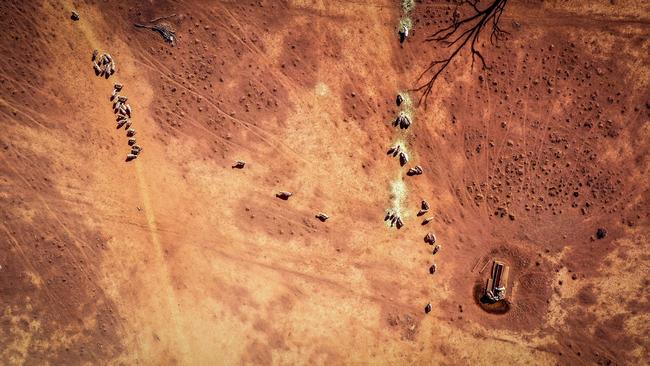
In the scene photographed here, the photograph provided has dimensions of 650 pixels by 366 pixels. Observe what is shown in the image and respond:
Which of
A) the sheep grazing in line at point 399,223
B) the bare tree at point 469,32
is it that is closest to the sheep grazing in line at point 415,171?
the sheep grazing in line at point 399,223

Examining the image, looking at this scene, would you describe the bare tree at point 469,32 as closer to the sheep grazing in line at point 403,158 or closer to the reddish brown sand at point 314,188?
the reddish brown sand at point 314,188

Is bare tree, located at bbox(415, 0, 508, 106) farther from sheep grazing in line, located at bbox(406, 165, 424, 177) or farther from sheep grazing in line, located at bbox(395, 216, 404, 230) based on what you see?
sheep grazing in line, located at bbox(395, 216, 404, 230)

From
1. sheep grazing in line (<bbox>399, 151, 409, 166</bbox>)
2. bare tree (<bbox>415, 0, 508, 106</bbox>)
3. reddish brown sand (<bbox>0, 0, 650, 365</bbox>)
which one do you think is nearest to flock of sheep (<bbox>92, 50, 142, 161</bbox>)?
reddish brown sand (<bbox>0, 0, 650, 365</bbox>)

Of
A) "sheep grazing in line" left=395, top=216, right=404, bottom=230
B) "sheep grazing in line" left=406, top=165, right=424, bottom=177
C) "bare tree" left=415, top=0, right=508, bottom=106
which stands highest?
"bare tree" left=415, top=0, right=508, bottom=106

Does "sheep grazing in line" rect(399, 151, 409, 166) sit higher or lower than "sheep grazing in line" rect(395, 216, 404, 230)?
higher

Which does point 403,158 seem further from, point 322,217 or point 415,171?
point 322,217

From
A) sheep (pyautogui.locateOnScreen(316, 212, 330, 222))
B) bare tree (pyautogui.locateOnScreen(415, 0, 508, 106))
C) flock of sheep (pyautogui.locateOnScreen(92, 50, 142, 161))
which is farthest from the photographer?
sheep (pyautogui.locateOnScreen(316, 212, 330, 222))
